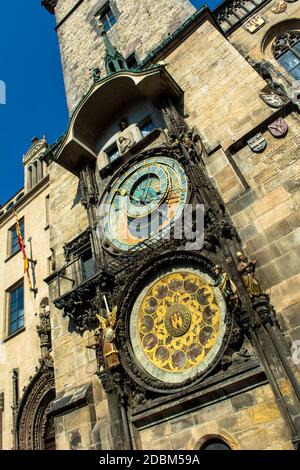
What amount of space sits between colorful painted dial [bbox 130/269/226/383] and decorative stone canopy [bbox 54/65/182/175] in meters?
5.54

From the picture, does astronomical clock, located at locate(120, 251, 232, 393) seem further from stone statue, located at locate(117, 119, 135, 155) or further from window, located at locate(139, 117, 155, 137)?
window, located at locate(139, 117, 155, 137)

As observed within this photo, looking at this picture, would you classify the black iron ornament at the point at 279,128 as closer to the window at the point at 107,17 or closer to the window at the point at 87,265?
the window at the point at 87,265

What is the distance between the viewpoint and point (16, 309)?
15.0 meters

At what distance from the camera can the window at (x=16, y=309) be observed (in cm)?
1439

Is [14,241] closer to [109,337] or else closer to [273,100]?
[109,337]

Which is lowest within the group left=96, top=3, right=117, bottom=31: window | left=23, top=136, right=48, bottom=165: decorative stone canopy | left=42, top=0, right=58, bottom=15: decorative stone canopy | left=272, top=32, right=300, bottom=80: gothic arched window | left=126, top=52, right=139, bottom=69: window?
left=272, top=32, right=300, bottom=80: gothic arched window

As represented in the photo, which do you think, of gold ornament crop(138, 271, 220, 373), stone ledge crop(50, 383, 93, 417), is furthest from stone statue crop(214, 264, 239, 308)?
stone ledge crop(50, 383, 93, 417)

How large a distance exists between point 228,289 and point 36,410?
8064 millimetres

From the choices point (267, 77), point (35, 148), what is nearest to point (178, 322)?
point (267, 77)

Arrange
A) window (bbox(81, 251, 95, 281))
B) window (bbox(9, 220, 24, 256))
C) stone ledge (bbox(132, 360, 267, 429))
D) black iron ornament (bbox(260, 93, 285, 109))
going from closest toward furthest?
stone ledge (bbox(132, 360, 267, 429)), black iron ornament (bbox(260, 93, 285, 109)), window (bbox(81, 251, 95, 281)), window (bbox(9, 220, 24, 256))

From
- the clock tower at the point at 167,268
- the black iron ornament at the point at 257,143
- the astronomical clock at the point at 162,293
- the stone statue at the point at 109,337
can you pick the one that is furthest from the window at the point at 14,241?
the black iron ornament at the point at 257,143

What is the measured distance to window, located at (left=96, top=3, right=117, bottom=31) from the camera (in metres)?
17.3

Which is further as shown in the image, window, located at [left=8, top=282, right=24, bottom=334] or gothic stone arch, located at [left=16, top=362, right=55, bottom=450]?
window, located at [left=8, top=282, right=24, bottom=334]

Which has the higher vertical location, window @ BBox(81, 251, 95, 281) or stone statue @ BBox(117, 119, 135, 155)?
stone statue @ BBox(117, 119, 135, 155)
